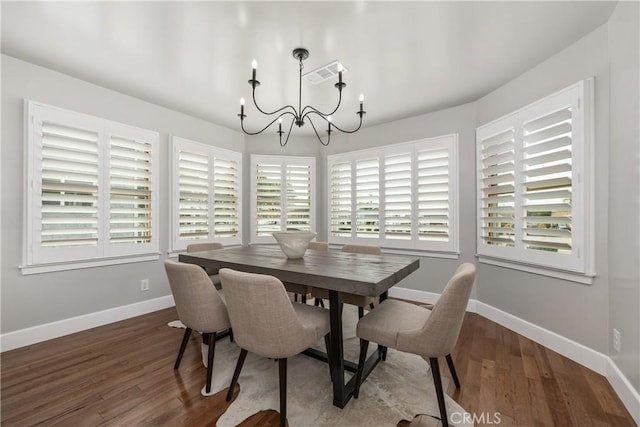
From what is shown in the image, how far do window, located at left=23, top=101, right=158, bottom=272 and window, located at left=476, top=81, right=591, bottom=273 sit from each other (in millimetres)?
3856

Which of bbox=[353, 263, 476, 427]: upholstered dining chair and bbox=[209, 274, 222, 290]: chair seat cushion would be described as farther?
bbox=[209, 274, 222, 290]: chair seat cushion

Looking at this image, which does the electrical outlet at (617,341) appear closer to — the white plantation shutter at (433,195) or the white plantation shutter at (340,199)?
the white plantation shutter at (433,195)

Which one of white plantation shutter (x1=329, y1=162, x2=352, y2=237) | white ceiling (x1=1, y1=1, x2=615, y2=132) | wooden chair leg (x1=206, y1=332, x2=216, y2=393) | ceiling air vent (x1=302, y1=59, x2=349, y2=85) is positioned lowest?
wooden chair leg (x1=206, y1=332, x2=216, y2=393)

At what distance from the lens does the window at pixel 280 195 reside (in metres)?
4.40

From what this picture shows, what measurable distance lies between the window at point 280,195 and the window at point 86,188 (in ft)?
4.82

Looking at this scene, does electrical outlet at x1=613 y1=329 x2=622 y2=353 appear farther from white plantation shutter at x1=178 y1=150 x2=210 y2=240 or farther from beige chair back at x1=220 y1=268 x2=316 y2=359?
white plantation shutter at x1=178 y1=150 x2=210 y2=240

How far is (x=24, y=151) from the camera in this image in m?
2.42

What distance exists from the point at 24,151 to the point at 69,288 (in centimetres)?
132

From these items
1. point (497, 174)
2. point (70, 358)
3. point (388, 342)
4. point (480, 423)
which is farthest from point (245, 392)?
point (497, 174)

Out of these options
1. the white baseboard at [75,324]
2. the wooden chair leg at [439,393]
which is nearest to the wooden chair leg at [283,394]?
the wooden chair leg at [439,393]

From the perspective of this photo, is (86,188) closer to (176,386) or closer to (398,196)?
(176,386)

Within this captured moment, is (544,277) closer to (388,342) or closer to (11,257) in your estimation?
(388,342)

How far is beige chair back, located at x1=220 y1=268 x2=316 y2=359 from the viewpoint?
1445 millimetres

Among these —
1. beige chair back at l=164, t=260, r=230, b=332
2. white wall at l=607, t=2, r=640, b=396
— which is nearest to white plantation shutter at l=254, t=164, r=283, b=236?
beige chair back at l=164, t=260, r=230, b=332
